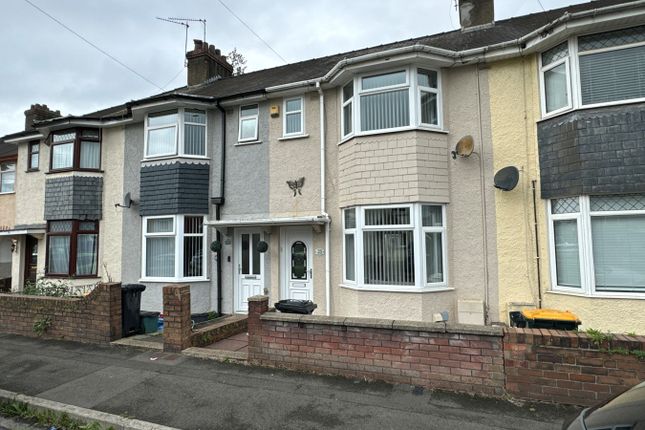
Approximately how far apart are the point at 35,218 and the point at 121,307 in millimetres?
7380

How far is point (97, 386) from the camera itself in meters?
4.74

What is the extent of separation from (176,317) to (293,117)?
5.30 m

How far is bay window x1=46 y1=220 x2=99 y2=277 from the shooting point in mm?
10336

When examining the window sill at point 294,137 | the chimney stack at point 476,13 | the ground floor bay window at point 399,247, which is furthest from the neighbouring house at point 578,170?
the window sill at point 294,137

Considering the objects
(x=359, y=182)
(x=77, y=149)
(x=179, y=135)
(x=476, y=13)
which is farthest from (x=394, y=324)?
(x=77, y=149)

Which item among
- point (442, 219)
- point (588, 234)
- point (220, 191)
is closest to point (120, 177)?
point (220, 191)

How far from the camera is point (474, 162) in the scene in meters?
7.23

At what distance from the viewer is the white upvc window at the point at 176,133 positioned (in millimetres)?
9469

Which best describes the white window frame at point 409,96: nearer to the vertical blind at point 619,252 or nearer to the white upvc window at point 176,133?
the vertical blind at point 619,252

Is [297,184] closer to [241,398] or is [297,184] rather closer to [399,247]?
[399,247]

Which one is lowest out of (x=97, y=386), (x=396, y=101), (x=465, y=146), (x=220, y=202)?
(x=97, y=386)

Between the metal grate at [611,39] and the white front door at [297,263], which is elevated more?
the metal grate at [611,39]

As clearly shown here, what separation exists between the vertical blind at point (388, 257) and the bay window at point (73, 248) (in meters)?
7.90

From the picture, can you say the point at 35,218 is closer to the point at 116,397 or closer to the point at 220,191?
the point at 220,191
